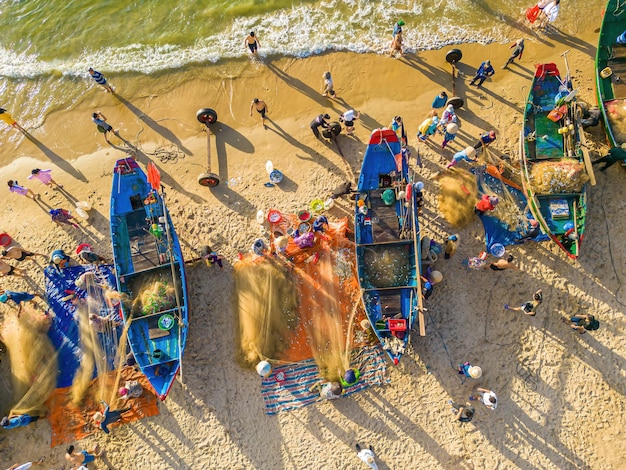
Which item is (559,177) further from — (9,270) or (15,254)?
(9,270)

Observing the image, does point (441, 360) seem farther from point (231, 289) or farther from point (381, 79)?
point (381, 79)

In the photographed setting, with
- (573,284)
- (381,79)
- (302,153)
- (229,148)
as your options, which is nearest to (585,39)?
(381,79)

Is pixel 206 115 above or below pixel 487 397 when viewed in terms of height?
above

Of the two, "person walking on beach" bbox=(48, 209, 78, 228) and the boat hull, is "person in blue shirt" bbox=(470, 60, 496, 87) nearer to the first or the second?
the boat hull

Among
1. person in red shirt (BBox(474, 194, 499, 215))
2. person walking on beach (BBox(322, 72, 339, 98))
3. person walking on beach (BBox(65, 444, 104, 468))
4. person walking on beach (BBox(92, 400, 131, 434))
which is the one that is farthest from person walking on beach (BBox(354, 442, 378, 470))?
person walking on beach (BBox(322, 72, 339, 98))

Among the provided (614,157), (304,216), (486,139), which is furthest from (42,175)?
(614,157)

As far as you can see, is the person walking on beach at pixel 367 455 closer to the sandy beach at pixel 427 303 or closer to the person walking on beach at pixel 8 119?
the sandy beach at pixel 427 303
